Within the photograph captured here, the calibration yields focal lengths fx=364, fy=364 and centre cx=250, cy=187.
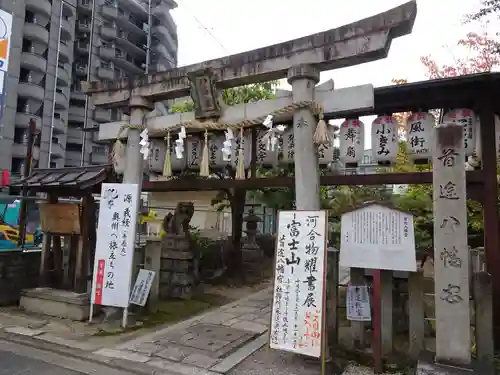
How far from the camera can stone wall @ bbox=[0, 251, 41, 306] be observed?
27.9 feet

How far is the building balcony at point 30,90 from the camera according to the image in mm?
32719

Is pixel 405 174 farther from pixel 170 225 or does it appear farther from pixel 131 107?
pixel 170 225

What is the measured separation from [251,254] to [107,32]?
40.9m

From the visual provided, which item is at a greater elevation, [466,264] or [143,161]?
[143,161]

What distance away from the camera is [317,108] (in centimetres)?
569

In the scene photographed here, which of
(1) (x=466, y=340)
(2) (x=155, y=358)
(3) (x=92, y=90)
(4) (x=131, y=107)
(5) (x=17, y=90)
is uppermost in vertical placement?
(5) (x=17, y=90)

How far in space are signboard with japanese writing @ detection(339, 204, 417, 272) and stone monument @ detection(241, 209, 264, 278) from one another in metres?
8.59

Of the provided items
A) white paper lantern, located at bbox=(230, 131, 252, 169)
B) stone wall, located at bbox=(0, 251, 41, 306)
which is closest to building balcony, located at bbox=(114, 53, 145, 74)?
stone wall, located at bbox=(0, 251, 41, 306)

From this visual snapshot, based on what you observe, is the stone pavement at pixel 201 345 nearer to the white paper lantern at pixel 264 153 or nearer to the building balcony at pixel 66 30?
the white paper lantern at pixel 264 153

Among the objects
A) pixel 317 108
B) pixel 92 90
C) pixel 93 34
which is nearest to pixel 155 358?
pixel 317 108

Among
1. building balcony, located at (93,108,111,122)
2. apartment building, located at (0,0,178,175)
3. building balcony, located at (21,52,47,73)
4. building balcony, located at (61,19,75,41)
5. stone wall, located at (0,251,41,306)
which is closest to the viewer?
stone wall, located at (0,251,41,306)

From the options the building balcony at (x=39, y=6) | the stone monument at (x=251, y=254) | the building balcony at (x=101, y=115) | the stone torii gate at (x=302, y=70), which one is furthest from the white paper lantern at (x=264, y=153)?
the building balcony at (x=101, y=115)

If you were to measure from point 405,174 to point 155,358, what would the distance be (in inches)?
191

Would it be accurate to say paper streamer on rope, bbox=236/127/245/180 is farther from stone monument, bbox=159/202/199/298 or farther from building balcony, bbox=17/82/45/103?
building balcony, bbox=17/82/45/103
